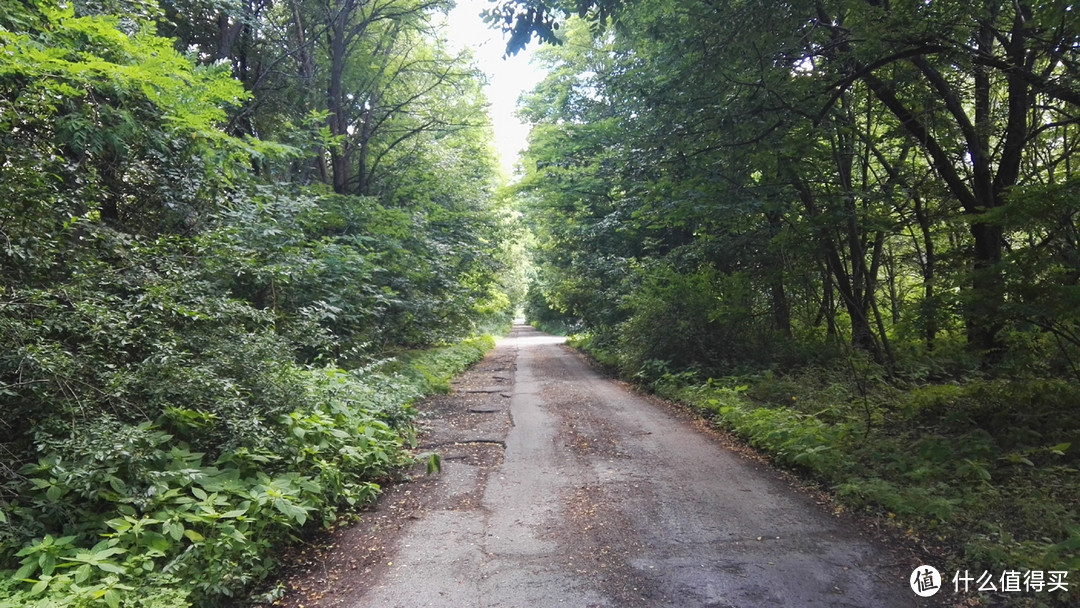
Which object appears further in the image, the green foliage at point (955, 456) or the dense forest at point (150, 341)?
the green foliage at point (955, 456)

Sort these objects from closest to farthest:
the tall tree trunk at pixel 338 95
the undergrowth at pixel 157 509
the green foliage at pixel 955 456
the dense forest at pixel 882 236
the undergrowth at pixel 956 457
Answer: the undergrowth at pixel 157 509 → the undergrowth at pixel 956 457 → the green foliage at pixel 955 456 → the dense forest at pixel 882 236 → the tall tree trunk at pixel 338 95

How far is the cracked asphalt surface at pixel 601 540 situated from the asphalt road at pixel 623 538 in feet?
0.05

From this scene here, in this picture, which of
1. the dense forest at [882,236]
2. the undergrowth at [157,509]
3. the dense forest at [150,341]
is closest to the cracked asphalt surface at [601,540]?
the undergrowth at [157,509]

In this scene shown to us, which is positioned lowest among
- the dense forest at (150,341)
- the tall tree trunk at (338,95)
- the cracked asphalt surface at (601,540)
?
the cracked asphalt surface at (601,540)

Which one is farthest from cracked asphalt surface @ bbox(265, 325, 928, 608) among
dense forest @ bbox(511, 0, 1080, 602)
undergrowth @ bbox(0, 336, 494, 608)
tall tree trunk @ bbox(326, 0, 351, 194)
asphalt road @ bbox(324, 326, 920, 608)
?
tall tree trunk @ bbox(326, 0, 351, 194)

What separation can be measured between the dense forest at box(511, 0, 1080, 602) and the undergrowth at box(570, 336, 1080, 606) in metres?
0.02

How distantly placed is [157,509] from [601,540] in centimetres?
313

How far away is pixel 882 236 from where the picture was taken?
913cm

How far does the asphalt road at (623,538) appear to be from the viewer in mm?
3377

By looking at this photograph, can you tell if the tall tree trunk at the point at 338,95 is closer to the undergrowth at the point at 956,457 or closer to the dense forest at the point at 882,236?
the dense forest at the point at 882,236

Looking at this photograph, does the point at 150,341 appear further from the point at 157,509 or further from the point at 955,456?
the point at 955,456

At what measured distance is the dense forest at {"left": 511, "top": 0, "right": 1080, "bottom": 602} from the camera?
4.71m

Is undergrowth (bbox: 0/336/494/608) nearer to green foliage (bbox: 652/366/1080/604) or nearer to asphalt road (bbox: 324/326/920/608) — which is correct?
asphalt road (bbox: 324/326/920/608)

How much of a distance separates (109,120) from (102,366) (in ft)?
9.06
